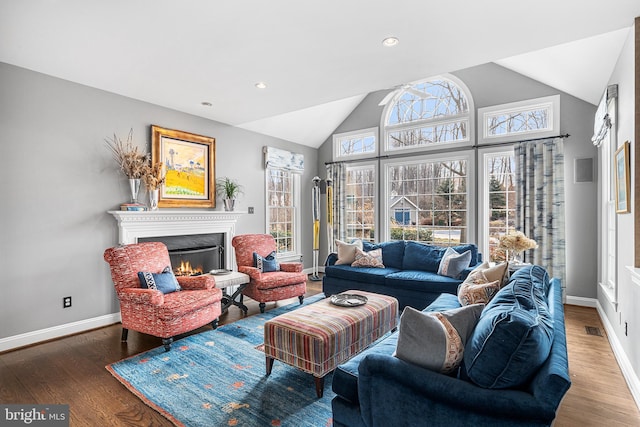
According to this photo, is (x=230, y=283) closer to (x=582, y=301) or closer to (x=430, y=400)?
(x=430, y=400)

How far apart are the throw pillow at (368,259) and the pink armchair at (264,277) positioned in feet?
2.86

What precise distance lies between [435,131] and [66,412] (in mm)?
5747

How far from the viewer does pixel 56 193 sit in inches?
136

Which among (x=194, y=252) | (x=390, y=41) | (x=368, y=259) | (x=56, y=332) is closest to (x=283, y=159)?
(x=194, y=252)

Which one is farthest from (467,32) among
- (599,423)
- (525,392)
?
(599,423)

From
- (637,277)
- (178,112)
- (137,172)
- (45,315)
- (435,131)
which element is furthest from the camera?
(435,131)

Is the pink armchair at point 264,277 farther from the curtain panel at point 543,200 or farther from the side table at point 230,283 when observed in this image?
the curtain panel at point 543,200

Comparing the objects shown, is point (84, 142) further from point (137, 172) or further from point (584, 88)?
point (584, 88)

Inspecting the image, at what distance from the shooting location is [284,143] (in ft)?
20.7

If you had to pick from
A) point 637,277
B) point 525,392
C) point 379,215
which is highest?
point 379,215

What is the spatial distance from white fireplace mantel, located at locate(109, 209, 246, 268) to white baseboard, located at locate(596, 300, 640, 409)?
461 cm

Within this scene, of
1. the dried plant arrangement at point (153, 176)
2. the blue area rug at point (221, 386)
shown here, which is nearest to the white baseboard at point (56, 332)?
the blue area rug at point (221, 386)

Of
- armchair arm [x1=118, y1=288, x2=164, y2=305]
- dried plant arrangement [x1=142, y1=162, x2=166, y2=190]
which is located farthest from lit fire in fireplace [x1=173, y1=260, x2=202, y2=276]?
armchair arm [x1=118, y1=288, x2=164, y2=305]

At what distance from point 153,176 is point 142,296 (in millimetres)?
1672
